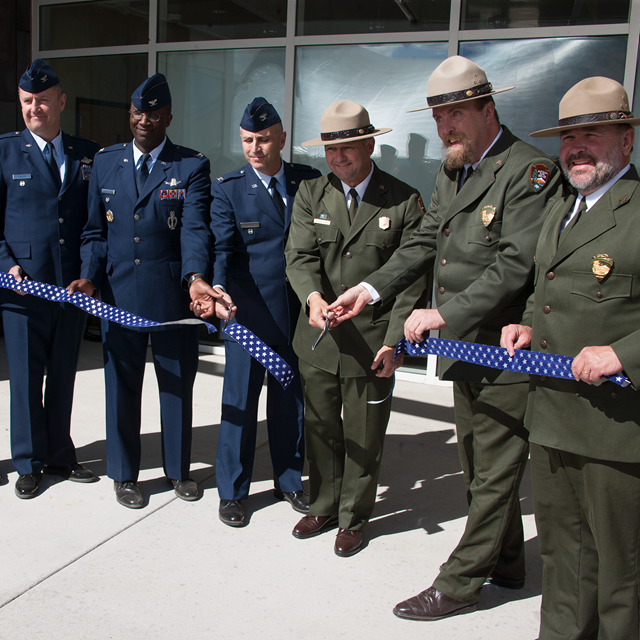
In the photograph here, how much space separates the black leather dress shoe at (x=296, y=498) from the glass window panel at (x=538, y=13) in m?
4.53

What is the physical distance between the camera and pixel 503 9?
579 centimetres

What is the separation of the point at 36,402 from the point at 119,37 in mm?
5219

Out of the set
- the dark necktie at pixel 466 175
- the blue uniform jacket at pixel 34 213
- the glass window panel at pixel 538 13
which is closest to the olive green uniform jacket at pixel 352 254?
the dark necktie at pixel 466 175

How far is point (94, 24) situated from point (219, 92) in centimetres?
183

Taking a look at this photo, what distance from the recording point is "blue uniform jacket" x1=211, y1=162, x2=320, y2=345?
3.24 m

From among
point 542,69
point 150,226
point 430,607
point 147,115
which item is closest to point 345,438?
point 430,607

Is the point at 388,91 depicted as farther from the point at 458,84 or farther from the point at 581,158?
the point at 581,158

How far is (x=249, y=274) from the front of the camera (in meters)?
3.28

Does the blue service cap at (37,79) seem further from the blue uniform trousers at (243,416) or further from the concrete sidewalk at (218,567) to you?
the concrete sidewalk at (218,567)

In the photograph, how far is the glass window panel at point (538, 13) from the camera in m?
5.50

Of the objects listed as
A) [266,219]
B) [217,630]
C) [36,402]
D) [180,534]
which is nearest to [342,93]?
[266,219]

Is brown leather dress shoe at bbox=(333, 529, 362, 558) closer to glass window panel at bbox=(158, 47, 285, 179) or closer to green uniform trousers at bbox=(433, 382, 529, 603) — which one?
green uniform trousers at bbox=(433, 382, 529, 603)

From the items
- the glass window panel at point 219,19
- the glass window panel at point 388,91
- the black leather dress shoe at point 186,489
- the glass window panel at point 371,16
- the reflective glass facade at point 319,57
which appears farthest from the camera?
the glass window panel at point 219,19

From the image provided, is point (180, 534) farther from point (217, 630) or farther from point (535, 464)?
point (535, 464)
